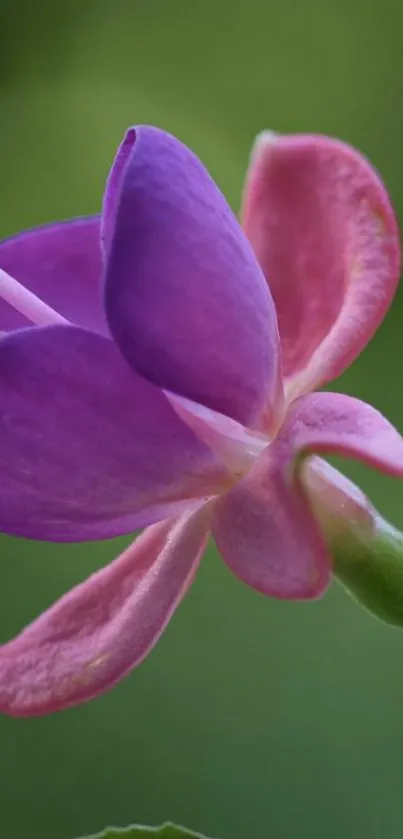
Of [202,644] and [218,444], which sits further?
[202,644]

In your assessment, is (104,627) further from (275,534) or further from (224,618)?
(224,618)

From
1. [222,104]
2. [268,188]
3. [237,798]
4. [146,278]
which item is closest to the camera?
[146,278]

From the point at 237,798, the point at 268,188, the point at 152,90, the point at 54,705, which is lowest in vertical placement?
the point at 237,798

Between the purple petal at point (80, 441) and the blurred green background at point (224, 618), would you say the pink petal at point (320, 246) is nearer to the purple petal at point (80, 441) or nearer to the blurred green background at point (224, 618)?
the purple petal at point (80, 441)

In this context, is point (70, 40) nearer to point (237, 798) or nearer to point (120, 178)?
point (237, 798)

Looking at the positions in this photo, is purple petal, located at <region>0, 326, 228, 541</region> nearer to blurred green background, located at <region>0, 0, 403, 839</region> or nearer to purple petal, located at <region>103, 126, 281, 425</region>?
purple petal, located at <region>103, 126, 281, 425</region>

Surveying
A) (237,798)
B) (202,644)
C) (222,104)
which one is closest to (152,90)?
(222,104)

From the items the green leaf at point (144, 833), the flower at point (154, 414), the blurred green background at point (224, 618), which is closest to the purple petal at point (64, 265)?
the flower at point (154, 414)
